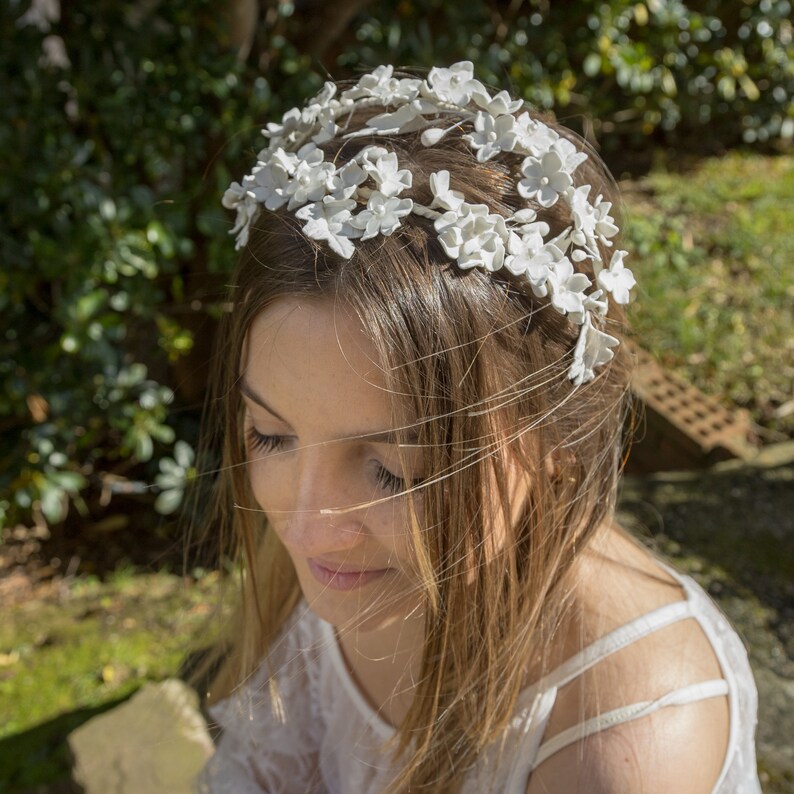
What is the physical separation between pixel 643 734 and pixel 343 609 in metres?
0.50

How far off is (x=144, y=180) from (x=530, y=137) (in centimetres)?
195

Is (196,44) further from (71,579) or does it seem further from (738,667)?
(738,667)

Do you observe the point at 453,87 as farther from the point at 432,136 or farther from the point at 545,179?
the point at 545,179

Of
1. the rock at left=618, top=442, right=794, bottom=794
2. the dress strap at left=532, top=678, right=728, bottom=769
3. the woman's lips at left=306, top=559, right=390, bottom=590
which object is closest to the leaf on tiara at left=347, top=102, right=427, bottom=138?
the woman's lips at left=306, top=559, right=390, bottom=590

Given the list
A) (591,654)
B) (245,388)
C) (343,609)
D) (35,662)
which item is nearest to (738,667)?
Answer: (591,654)

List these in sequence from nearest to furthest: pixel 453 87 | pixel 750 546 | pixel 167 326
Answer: pixel 453 87 < pixel 750 546 < pixel 167 326

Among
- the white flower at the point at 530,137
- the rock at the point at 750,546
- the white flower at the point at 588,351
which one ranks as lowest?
the rock at the point at 750,546

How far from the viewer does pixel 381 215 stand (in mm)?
1160

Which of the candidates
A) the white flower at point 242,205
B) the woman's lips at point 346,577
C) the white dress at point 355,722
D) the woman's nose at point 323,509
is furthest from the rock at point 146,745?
the white flower at point 242,205

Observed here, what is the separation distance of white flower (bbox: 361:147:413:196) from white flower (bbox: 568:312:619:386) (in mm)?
327

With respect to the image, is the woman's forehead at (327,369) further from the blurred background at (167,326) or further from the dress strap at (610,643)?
the blurred background at (167,326)

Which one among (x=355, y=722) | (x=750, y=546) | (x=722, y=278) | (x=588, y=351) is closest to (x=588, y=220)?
(x=588, y=351)

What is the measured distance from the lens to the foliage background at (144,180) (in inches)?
99.1

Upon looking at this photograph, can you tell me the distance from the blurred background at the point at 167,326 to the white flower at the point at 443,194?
87 cm
